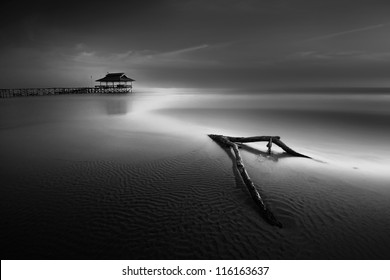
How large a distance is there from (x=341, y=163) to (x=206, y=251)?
8.99 meters

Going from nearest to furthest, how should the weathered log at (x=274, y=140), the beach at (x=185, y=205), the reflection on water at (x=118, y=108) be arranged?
1. the beach at (x=185, y=205)
2. the weathered log at (x=274, y=140)
3. the reflection on water at (x=118, y=108)

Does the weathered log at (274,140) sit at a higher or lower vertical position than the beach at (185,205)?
higher

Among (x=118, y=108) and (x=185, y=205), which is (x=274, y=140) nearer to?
(x=185, y=205)

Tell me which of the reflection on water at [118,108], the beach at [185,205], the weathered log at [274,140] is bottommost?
the beach at [185,205]

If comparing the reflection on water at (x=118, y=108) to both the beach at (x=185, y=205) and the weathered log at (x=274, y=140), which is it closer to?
the beach at (x=185, y=205)

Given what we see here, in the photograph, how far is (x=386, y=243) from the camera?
14.9 ft

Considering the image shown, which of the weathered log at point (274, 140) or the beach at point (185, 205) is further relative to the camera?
the weathered log at point (274, 140)

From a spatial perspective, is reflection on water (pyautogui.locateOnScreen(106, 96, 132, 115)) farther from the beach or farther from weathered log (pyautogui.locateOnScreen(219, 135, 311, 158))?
weathered log (pyautogui.locateOnScreen(219, 135, 311, 158))

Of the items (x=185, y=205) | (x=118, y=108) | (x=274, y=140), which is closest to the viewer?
(x=185, y=205)

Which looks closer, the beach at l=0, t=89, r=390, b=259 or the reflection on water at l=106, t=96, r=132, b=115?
the beach at l=0, t=89, r=390, b=259

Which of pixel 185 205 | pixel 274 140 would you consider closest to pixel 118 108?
pixel 274 140

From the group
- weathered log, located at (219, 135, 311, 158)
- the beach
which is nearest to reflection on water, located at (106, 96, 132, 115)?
the beach

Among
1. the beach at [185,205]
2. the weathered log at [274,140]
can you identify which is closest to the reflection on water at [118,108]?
the beach at [185,205]
